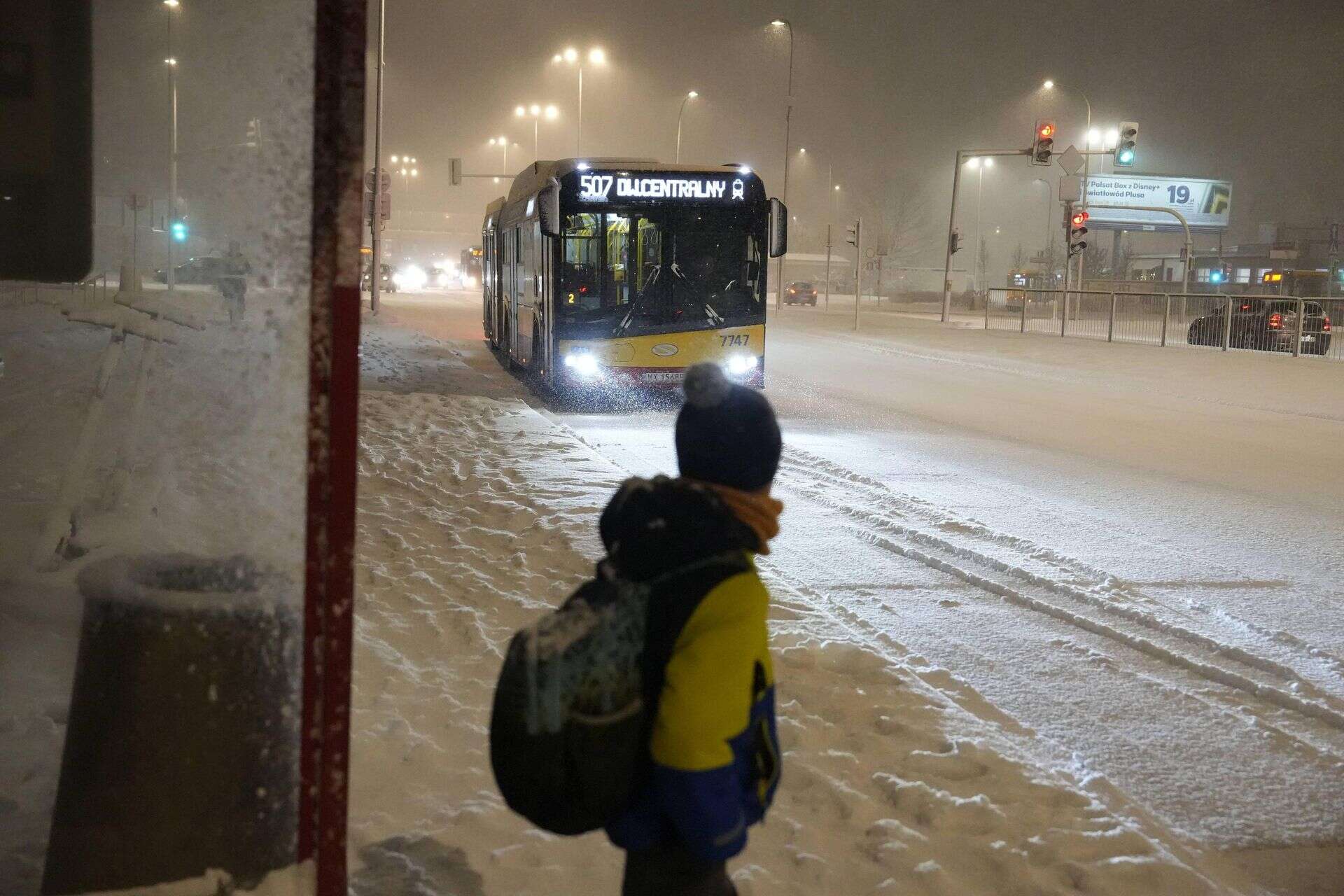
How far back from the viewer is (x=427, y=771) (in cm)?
415

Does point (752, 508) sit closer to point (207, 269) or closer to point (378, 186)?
point (207, 269)

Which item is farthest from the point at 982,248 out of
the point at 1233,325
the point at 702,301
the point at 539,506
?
the point at 539,506

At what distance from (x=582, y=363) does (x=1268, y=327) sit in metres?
17.6

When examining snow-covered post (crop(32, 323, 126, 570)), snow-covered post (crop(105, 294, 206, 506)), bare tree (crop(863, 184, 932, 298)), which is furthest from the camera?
bare tree (crop(863, 184, 932, 298))

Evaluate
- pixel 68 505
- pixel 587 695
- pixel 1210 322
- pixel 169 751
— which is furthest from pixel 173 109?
pixel 1210 322

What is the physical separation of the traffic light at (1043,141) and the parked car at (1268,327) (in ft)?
19.9

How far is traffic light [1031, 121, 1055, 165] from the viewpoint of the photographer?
31.2 metres

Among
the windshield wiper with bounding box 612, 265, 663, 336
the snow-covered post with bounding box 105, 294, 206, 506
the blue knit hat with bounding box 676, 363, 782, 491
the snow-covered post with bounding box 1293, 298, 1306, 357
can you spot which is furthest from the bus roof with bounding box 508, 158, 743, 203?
the snow-covered post with bounding box 1293, 298, 1306, 357

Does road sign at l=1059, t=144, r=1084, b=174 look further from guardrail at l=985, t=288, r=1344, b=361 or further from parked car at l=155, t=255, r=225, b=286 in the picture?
parked car at l=155, t=255, r=225, b=286

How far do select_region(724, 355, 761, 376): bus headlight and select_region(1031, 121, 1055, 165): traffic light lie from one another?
18.9 m

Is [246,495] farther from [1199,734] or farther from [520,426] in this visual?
[520,426]

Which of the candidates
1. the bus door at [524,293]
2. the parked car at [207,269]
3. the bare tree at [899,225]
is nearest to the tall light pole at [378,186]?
the bus door at [524,293]

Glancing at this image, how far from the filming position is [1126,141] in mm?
29625

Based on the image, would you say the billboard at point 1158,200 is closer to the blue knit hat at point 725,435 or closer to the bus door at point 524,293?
the bus door at point 524,293
